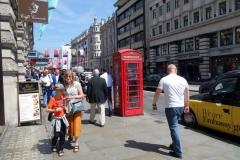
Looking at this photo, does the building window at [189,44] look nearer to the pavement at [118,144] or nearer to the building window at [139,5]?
the building window at [139,5]

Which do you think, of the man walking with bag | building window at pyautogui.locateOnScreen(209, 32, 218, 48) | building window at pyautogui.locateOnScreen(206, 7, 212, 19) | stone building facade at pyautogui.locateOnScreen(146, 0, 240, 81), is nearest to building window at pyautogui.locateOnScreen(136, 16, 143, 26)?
stone building facade at pyautogui.locateOnScreen(146, 0, 240, 81)

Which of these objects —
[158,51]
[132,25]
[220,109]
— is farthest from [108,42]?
[220,109]

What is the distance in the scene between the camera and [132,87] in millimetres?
7992

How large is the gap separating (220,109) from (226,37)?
75.2 feet

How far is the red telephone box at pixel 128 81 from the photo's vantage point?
7734 millimetres

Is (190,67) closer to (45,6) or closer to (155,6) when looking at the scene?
(155,6)

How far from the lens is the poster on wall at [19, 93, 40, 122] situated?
6398 mm

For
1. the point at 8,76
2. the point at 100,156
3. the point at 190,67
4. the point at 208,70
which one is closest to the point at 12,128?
the point at 8,76

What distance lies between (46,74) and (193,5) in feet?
85.3

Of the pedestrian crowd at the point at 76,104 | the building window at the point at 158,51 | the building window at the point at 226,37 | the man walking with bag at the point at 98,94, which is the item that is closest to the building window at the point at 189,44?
the building window at the point at 226,37

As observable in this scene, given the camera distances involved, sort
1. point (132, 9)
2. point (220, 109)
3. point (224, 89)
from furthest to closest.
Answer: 1. point (132, 9)
2. point (224, 89)
3. point (220, 109)

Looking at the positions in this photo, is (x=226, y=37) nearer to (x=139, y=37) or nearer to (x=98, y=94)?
(x=139, y=37)

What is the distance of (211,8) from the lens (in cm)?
2662

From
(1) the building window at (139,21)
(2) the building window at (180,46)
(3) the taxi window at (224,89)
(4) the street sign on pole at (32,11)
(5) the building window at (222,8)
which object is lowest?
(3) the taxi window at (224,89)
